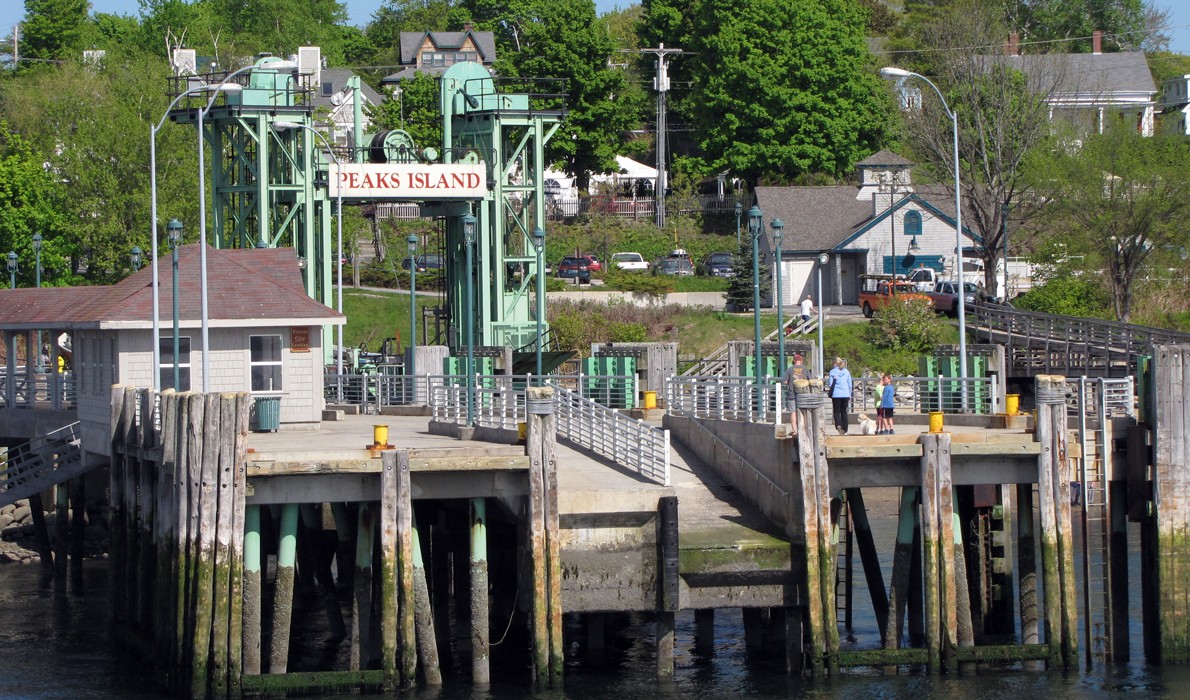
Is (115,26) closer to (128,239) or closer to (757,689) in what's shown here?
(128,239)

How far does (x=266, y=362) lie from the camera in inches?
1484

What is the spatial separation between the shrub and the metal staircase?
31457mm

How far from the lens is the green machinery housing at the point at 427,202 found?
5181 centimetres

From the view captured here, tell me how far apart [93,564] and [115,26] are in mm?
85107

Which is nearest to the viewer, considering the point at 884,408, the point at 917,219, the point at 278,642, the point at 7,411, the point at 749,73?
the point at 278,642

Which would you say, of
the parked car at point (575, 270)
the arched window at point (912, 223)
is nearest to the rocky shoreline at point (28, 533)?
the parked car at point (575, 270)

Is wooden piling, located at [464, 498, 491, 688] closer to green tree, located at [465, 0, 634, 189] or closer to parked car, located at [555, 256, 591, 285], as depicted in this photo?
parked car, located at [555, 256, 591, 285]

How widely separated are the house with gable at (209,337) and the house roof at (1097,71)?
4791cm

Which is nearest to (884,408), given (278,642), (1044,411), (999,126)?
(1044,411)

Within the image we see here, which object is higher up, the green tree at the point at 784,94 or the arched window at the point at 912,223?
the green tree at the point at 784,94

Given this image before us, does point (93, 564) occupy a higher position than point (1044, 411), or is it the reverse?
point (1044, 411)

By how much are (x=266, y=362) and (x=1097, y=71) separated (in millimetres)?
76486

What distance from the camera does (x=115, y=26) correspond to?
4774 inches

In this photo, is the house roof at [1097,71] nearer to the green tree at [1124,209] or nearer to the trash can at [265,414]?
the green tree at [1124,209]
